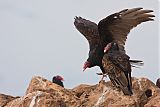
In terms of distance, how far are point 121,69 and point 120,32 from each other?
308 centimetres

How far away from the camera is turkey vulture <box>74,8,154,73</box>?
35.5 ft

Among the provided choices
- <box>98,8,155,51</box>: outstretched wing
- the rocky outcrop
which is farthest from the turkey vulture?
the rocky outcrop

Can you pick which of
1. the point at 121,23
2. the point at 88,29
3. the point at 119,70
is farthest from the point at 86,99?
the point at 88,29

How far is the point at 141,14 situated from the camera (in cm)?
1088

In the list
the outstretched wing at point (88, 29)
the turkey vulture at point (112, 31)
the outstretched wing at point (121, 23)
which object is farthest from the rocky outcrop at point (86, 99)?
the outstretched wing at point (88, 29)

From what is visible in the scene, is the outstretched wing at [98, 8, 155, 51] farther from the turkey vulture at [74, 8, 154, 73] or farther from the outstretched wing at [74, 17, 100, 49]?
the outstretched wing at [74, 17, 100, 49]

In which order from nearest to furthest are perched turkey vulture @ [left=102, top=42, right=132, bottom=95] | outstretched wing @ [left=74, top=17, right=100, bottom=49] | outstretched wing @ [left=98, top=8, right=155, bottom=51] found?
perched turkey vulture @ [left=102, top=42, right=132, bottom=95] < outstretched wing @ [left=98, top=8, right=155, bottom=51] < outstretched wing @ [left=74, top=17, right=100, bottom=49]

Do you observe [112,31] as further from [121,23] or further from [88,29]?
[88,29]

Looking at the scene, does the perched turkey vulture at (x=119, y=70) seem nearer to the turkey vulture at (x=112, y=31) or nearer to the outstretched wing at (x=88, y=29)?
the turkey vulture at (x=112, y=31)

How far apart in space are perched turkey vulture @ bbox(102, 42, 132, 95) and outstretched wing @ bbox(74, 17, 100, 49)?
356 centimetres

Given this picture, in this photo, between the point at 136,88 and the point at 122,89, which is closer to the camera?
the point at 122,89

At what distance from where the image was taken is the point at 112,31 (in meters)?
11.4

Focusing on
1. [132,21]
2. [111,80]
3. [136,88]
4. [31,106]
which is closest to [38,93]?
[31,106]

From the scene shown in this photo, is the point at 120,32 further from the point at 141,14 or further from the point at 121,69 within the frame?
the point at 121,69
